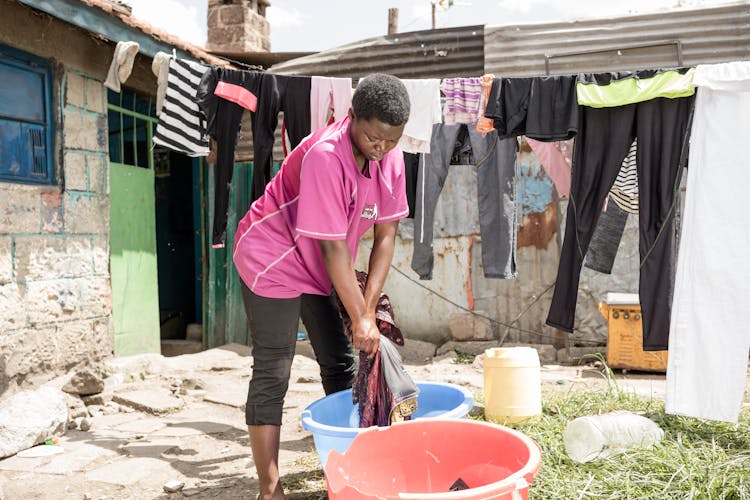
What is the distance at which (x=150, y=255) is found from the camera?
671 cm

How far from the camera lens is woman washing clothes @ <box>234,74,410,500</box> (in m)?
2.15

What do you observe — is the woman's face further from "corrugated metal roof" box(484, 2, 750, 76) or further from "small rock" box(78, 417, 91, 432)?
"corrugated metal roof" box(484, 2, 750, 76)

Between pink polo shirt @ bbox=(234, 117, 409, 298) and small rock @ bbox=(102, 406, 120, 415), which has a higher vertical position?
pink polo shirt @ bbox=(234, 117, 409, 298)

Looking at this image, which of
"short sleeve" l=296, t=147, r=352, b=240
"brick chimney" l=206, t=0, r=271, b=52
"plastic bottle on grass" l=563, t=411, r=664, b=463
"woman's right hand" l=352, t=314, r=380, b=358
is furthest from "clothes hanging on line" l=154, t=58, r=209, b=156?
"brick chimney" l=206, t=0, r=271, b=52

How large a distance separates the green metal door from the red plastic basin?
465cm

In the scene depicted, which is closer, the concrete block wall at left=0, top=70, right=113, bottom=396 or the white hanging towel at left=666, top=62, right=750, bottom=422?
the white hanging towel at left=666, top=62, right=750, bottom=422

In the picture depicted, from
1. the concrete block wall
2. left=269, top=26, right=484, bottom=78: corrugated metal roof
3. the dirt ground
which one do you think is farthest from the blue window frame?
left=269, top=26, right=484, bottom=78: corrugated metal roof

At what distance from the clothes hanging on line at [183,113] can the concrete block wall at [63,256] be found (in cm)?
142

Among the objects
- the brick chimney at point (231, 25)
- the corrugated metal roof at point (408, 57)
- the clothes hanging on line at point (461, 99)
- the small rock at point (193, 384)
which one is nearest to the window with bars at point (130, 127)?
the corrugated metal roof at point (408, 57)

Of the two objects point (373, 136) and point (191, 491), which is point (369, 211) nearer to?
point (373, 136)

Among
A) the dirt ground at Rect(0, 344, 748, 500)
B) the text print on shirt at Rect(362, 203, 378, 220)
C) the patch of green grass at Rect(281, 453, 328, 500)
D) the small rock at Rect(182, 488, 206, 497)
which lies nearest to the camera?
the text print on shirt at Rect(362, 203, 378, 220)

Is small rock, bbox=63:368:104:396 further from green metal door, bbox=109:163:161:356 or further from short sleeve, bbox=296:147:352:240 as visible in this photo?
short sleeve, bbox=296:147:352:240

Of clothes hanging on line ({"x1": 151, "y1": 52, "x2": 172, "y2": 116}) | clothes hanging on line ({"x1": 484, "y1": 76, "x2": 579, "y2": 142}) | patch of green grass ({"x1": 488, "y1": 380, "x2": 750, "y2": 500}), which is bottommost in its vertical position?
patch of green grass ({"x1": 488, "y1": 380, "x2": 750, "y2": 500})

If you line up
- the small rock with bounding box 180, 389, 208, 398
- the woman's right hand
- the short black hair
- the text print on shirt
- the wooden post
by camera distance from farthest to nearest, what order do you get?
the wooden post, the small rock with bounding box 180, 389, 208, 398, the text print on shirt, the woman's right hand, the short black hair
